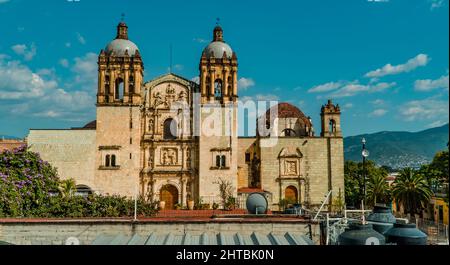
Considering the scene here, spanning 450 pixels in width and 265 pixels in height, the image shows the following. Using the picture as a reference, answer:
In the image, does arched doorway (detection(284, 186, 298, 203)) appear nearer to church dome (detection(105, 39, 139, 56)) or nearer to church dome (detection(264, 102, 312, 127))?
church dome (detection(264, 102, 312, 127))

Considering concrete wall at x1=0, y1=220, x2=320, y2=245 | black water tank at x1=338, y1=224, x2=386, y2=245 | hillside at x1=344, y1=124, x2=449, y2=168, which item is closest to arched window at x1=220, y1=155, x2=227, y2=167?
hillside at x1=344, y1=124, x2=449, y2=168

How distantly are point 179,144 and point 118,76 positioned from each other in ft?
25.4

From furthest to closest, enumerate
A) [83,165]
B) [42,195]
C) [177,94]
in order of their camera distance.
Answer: [177,94], [83,165], [42,195]

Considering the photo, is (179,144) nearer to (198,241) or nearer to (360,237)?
(198,241)

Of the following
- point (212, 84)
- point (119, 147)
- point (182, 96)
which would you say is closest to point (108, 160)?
point (119, 147)

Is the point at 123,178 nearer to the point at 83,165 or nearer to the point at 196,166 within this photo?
the point at 83,165

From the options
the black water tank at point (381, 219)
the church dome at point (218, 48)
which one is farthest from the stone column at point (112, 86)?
the black water tank at point (381, 219)

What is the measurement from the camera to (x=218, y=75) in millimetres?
31953

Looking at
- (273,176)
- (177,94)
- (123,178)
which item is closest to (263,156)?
(273,176)

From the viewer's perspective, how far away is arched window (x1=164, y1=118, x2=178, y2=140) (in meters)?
32.3

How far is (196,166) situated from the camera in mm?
31875
